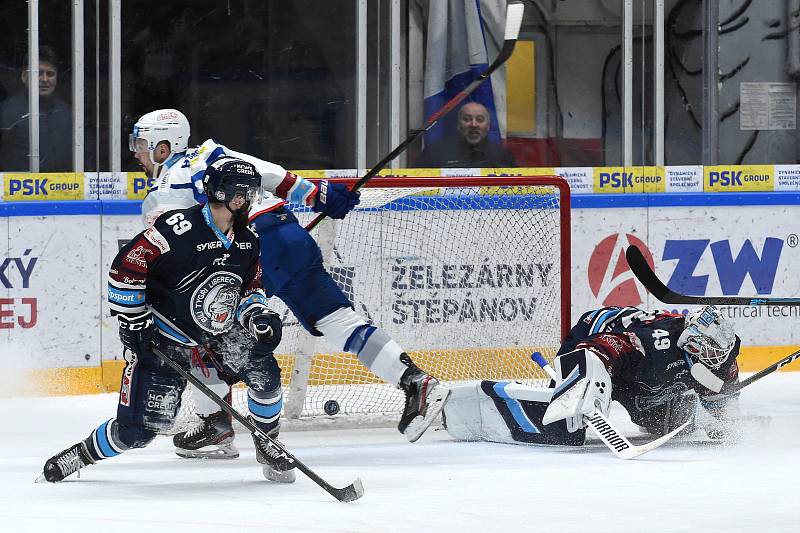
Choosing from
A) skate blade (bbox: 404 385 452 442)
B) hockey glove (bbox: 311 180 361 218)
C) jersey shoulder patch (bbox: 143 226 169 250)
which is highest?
hockey glove (bbox: 311 180 361 218)

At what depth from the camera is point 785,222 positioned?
7.71m

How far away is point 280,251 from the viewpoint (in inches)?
215

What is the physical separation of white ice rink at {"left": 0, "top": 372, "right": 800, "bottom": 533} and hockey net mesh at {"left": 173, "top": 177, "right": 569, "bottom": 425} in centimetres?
29

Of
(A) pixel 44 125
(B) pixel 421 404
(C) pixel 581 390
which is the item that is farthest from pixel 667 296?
(A) pixel 44 125

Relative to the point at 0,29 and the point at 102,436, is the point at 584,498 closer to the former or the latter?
the point at 102,436

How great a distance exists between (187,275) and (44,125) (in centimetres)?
292

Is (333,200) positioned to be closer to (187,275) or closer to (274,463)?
(187,275)

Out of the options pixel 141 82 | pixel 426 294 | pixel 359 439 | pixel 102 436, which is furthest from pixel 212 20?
pixel 102 436

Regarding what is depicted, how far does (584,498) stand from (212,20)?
3.94 meters

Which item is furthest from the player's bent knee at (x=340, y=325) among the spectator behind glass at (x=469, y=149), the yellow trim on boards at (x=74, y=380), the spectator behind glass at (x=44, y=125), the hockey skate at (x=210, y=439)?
the spectator behind glass at (x=469, y=149)

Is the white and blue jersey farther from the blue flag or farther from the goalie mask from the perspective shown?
the blue flag

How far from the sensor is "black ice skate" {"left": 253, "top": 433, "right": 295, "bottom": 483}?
4.54 m

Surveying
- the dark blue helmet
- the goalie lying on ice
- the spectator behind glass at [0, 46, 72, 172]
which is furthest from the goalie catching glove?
the spectator behind glass at [0, 46, 72, 172]

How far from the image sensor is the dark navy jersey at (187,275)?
4445mm
